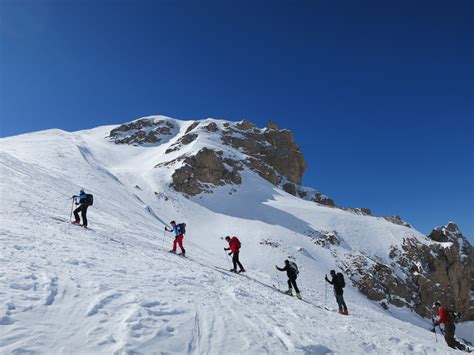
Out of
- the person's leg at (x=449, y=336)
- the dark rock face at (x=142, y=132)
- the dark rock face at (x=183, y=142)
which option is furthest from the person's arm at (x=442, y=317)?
the dark rock face at (x=142, y=132)

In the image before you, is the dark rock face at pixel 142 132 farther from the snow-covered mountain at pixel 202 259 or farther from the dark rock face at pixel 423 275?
the dark rock face at pixel 423 275

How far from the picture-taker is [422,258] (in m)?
46.8

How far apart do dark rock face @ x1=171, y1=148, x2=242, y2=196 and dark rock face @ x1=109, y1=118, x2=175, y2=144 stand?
132 ft

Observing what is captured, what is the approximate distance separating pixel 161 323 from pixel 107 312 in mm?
1140

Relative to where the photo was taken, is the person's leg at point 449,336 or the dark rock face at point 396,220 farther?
the dark rock face at point 396,220

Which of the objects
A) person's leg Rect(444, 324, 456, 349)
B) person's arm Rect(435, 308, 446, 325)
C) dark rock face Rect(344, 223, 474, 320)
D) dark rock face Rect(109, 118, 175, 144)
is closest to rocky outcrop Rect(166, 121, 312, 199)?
dark rock face Rect(109, 118, 175, 144)

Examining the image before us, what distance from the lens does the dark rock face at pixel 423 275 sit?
39.9m

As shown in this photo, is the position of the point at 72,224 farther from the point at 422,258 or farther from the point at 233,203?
the point at 422,258

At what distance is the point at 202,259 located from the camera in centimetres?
1991

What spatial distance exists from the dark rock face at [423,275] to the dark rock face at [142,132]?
73709 millimetres

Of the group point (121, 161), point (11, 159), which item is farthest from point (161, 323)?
point (121, 161)

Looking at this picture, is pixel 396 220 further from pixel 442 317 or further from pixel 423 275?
pixel 442 317

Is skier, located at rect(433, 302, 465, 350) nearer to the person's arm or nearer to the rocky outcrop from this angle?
the person's arm

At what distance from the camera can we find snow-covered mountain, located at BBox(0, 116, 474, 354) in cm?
704
